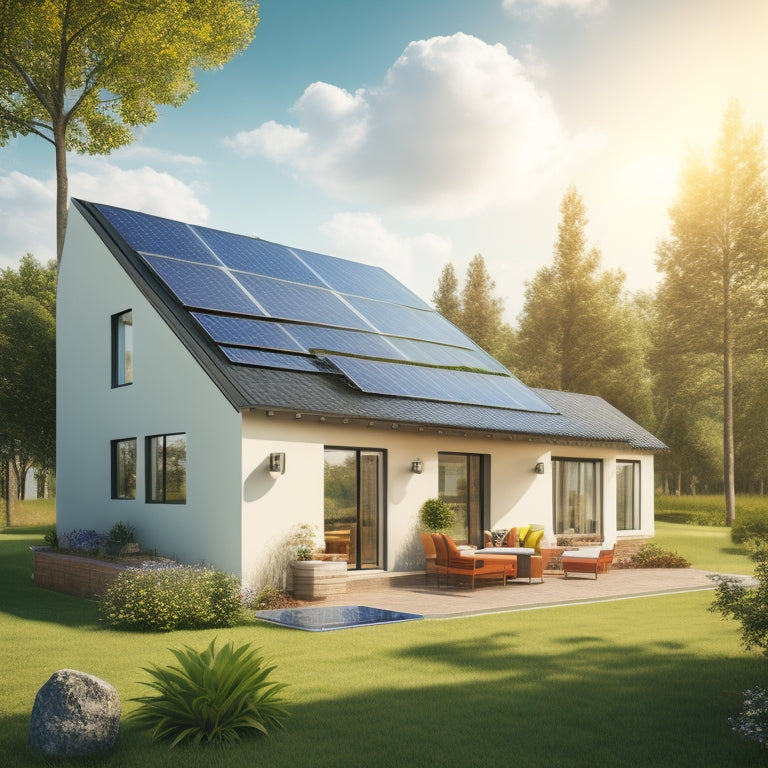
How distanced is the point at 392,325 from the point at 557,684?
12476mm

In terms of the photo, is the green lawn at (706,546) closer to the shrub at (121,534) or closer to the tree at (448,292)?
the shrub at (121,534)

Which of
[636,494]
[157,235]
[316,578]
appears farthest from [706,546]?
[157,235]

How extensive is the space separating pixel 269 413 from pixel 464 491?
6082 millimetres

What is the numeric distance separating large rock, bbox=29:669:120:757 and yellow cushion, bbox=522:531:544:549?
509 inches

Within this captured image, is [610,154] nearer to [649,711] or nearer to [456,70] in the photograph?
[456,70]

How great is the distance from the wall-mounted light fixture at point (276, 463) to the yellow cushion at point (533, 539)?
6.82m

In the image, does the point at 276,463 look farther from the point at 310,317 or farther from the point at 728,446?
the point at 728,446

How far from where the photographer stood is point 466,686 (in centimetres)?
782

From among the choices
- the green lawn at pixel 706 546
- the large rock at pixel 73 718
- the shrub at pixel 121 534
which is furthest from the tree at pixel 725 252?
the large rock at pixel 73 718

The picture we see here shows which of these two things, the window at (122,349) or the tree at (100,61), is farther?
the tree at (100,61)

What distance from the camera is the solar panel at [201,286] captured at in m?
15.4

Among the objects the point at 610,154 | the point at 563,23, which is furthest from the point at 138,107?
the point at 610,154

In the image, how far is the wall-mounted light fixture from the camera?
13414 millimetres

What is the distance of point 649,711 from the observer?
6.99 metres
